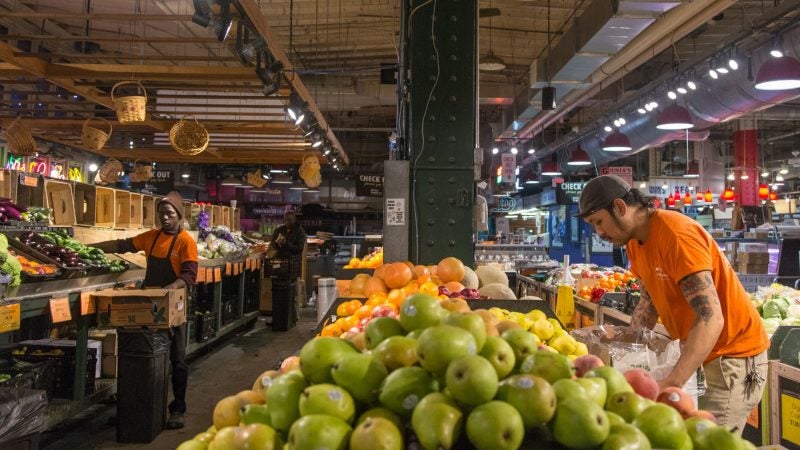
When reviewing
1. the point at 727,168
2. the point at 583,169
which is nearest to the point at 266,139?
the point at 583,169

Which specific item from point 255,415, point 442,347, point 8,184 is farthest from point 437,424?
point 8,184

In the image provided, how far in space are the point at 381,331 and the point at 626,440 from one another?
0.68 meters

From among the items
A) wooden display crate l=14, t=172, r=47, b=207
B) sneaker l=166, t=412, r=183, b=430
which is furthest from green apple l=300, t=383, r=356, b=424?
wooden display crate l=14, t=172, r=47, b=207

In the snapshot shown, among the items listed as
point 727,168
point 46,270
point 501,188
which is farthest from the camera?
point 727,168

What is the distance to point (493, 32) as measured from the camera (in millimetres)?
10062

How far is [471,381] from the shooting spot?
121 cm

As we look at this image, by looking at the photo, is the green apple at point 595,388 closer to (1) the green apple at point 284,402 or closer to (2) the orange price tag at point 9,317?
(1) the green apple at point 284,402

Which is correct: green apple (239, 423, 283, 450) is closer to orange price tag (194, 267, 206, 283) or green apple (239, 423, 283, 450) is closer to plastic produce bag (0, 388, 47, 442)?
plastic produce bag (0, 388, 47, 442)

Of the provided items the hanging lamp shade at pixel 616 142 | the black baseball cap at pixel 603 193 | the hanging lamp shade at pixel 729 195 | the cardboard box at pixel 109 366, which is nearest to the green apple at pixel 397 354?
the black baseball cap at pixel 603 193

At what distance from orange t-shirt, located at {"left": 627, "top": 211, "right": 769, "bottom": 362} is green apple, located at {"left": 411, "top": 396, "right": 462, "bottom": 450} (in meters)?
1.85

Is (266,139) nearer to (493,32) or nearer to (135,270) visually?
(493,32)

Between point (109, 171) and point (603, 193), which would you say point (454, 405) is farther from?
point (109, 171)

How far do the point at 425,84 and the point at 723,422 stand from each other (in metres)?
3.40

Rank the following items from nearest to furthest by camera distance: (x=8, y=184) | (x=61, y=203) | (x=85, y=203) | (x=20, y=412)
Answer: (x=20, y=412) < (x=8, y=184) < (x=61, y=203) < (x=85, y=203)
